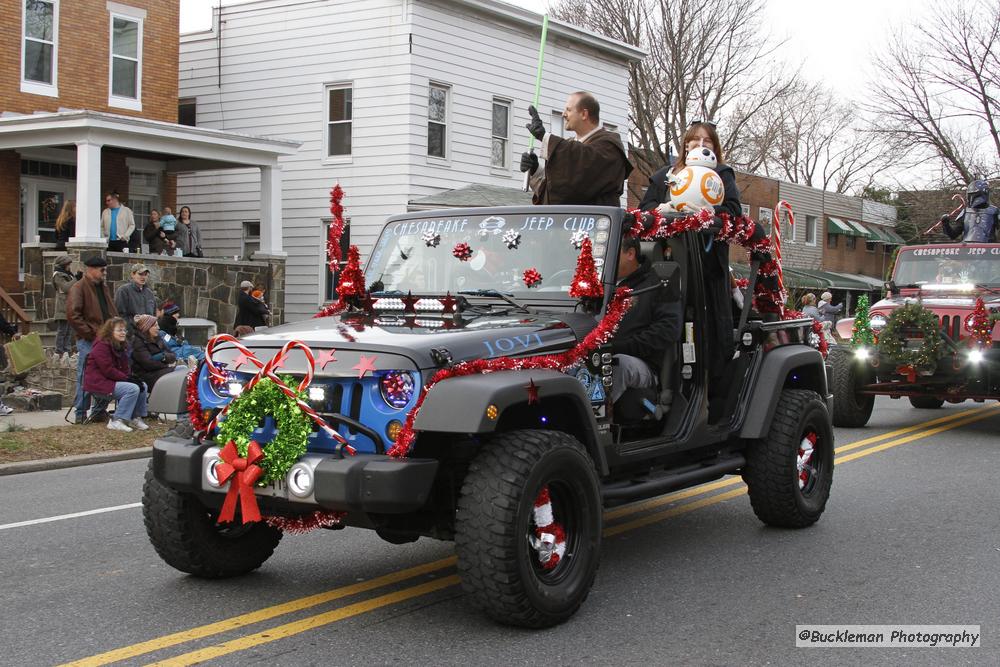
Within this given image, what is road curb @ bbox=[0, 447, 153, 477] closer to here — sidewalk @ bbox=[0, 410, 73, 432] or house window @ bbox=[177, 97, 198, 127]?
sidewalk @ bbox=[0, 410, 73, 432]

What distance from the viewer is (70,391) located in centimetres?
1540

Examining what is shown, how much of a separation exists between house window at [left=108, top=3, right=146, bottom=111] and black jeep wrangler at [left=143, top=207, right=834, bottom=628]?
57.6ft

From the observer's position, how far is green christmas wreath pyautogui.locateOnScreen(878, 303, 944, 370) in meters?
12.1

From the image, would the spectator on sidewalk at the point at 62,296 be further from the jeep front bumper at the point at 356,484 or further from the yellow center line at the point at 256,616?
the jeep front bumper at the point at 356,484

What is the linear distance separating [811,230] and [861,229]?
12.8 feet

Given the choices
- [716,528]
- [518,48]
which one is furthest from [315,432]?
[518,48]

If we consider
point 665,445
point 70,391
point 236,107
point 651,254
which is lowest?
point 70,391

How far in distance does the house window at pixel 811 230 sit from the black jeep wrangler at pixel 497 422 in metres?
43.1

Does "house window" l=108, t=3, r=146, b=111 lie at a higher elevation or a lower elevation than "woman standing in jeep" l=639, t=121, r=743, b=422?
higher

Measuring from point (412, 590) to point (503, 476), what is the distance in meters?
1.23

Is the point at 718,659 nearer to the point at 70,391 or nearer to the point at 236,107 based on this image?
the point at 70,391

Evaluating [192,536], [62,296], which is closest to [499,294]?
[192,536]

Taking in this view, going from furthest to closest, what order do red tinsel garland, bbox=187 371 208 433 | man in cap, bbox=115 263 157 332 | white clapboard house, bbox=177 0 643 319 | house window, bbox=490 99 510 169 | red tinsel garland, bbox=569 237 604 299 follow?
house window, bbox=490 99 510 169 < white clapboard house, bbox=177 0 643 319 < man in cap, bbox=115 263 157 332 < red tinsel garland, bbox=569 237 604 299 < red tinsel garland, bbox=187 371 208 433

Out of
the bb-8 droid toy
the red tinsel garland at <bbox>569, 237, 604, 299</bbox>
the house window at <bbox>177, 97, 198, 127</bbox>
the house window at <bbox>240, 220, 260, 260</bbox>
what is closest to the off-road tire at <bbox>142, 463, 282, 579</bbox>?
the red tinsel garland at <bbox>569, 237, 604, 299</bbox>
